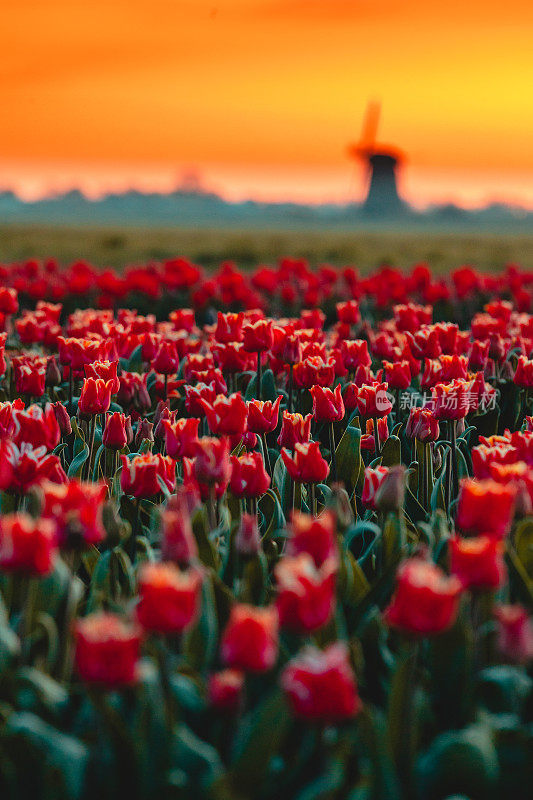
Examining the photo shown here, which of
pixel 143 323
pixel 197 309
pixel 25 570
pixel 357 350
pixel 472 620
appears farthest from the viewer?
pixel 197 309

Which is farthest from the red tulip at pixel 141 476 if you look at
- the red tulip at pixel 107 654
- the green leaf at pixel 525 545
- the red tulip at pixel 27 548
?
the red tulip at pixel 107 654

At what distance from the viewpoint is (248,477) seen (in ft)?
9.89

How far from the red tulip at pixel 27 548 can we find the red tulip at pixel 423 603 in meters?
0.74

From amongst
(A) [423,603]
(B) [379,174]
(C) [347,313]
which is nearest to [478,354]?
(C) [347,313]

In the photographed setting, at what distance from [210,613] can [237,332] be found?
3017 mm

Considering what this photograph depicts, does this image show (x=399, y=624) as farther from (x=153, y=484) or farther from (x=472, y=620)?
(x=153, y=484)

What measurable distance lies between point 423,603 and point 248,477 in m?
1.22

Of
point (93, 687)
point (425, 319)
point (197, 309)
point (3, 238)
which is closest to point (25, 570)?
point (93, 687)

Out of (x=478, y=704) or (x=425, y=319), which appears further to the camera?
(x=425, y=319)

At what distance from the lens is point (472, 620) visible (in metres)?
2.54

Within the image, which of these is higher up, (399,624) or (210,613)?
(399,624)

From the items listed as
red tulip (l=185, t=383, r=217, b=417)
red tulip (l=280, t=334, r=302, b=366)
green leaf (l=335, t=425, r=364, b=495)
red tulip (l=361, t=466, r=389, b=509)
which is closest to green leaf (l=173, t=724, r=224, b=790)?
red tulip (l=361, t=466, r=389, b=509)

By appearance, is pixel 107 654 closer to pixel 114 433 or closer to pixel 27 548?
pixel 27 548

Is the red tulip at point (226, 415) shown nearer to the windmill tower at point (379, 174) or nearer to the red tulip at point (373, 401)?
the red tulip at point (373, 401)
